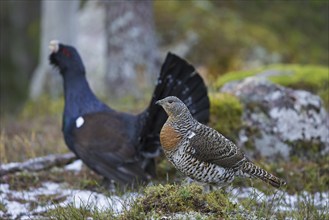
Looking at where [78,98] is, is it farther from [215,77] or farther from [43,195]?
[215,77]

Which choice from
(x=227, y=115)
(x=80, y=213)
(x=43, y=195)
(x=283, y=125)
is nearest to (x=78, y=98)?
(x=43, y=195)

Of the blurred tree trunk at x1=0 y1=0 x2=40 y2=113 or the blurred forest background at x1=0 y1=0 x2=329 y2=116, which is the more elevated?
the blurred forest background at x1=0 y1=0 x2=329 y2=116

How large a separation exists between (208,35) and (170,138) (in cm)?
1001

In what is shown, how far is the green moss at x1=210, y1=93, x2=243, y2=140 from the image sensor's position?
25.3 feet

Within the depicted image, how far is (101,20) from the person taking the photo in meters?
15.6

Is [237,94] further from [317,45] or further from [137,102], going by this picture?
[317,45]

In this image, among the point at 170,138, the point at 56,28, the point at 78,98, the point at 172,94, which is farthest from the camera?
the point at 56,28

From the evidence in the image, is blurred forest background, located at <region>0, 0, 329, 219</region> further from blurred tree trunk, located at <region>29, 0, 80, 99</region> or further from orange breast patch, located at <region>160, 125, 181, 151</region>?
orange breast patch, located at <region>160, 125, 181, 151</region>

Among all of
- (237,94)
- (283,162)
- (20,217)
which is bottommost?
(20,217)

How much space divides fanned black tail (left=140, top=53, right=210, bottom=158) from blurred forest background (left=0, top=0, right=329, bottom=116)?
4.78 metres

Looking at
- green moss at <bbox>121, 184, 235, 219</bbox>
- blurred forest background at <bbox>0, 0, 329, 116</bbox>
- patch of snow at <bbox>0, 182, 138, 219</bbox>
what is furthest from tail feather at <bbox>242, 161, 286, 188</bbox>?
blurred forest background at <bbox>0, 0, 329, 116</bbox>

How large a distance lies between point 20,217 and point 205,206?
86.7 inches

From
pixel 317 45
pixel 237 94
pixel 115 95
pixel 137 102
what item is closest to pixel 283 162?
pixel 237 94

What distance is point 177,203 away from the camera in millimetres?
4605
